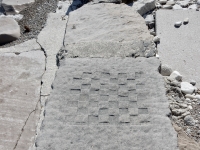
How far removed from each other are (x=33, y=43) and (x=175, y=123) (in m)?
1.65

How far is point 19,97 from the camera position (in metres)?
2.84

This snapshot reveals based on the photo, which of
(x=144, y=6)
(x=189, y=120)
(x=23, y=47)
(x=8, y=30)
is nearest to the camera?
(x=189, y=120)

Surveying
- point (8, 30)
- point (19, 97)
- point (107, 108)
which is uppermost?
point (107, 108)

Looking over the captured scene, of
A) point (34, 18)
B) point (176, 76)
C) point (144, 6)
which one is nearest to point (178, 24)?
point (144, 6)

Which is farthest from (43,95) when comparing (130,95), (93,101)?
(130,95)

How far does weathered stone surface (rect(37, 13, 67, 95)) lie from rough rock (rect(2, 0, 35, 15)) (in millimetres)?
504

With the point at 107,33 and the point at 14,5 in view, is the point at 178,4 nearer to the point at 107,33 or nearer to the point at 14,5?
the point at 107,33

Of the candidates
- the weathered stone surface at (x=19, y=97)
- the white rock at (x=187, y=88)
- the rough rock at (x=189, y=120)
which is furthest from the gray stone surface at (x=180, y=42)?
the weathered stone surface at (x=19, y=97)

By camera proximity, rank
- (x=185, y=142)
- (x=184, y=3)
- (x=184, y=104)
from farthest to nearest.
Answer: (x=184, y=3) → (x=184, y=104) → (x=185, y=142)

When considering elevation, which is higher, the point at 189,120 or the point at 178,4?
the point at 178,4

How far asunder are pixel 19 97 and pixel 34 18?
140 cm

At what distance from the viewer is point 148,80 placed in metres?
2.55

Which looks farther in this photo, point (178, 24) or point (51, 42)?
point (178, 24)

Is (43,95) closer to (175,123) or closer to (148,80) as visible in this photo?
(148,80)
